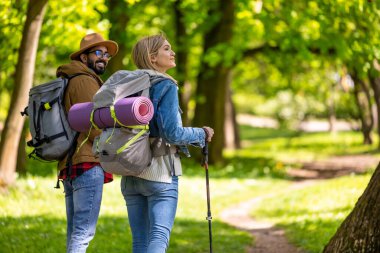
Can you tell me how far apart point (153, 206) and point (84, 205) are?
0.66 metres

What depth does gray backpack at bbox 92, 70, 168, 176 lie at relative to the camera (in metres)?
4.75

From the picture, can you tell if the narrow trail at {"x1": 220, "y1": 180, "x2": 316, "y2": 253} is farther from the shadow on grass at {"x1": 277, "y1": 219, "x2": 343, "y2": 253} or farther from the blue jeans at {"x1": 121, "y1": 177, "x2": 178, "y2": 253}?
the blue jeans at {"x1": 121, "y1": 177, "x2": 178, "y2": 253}

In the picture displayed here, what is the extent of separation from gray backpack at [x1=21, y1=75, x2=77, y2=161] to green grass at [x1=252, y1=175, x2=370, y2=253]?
13.5 feet

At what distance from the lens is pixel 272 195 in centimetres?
1580

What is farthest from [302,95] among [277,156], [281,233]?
[281,233]

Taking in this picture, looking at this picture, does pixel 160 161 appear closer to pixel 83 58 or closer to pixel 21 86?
pixel 83 58

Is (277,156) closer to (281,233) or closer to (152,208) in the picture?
(281,233)

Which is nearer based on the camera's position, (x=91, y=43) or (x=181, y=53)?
(x=91, y=43)

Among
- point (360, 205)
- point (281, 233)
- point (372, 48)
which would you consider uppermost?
point (372, 48)

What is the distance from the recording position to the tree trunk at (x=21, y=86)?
10789 mm

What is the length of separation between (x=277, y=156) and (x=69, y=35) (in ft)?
52.2

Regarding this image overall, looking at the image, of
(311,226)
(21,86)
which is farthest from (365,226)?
(21,86)

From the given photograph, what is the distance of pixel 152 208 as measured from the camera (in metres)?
4.98

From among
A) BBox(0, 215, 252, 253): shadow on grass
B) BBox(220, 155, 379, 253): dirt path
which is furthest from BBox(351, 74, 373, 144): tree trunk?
BBox(0, 215, 252, 253): shadow on grass
